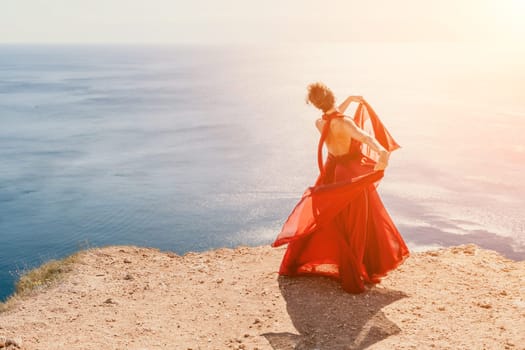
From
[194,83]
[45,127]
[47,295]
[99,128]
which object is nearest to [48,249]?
[47,295]

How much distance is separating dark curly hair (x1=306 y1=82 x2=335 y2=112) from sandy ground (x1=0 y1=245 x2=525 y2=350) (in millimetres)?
2711

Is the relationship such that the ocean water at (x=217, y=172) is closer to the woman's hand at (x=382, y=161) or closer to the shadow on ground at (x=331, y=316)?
the shadow on ground at (x=331, y=316)

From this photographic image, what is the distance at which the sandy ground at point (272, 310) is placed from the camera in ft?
21.6

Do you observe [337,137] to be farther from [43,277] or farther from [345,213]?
[43,277]

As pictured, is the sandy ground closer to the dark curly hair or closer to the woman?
the woman

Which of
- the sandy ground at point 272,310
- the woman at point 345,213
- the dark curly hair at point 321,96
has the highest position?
the dark curly hair at point 321,96

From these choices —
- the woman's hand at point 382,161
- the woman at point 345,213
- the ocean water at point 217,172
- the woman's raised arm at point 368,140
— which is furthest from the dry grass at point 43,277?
the ocean water at point 217,172

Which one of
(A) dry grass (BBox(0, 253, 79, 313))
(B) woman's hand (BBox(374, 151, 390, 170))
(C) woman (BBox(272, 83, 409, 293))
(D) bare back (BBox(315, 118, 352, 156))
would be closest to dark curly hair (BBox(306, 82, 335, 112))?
(C) woman (BBox(272, 83, 409, 293))

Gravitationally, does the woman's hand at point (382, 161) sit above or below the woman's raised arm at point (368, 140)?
below

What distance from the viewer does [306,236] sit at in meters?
7.85

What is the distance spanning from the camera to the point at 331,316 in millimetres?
7055

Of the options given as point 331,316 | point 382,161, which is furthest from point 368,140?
point 331,316

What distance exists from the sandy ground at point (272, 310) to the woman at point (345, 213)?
43cm

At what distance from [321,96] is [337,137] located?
0.66 meters
